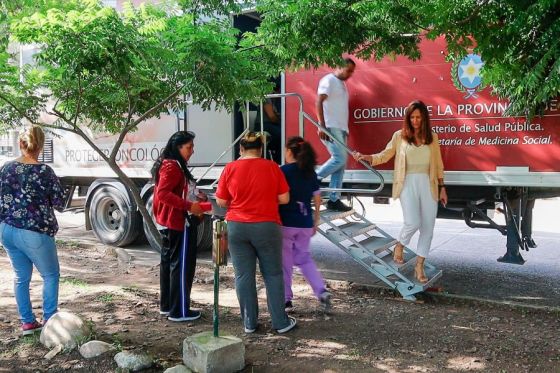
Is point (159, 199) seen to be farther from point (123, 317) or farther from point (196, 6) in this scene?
point (196, 6)

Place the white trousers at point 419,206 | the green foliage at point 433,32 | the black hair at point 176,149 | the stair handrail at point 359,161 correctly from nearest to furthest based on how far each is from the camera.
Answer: the green foliage at point 433,32
the black hair at point 176,149
the white trousers at point 419,206
the stair handrail at point 359,161

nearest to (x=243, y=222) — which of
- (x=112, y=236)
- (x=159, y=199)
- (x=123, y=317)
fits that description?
(x=159, y=199)

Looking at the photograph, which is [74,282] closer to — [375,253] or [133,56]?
[133,56]

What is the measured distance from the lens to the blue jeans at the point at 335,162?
619 centimetres

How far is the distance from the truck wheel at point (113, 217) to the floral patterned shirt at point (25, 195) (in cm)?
430

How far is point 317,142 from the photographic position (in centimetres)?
665

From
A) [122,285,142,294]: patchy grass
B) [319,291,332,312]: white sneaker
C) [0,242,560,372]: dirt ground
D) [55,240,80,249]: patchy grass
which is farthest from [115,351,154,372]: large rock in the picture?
[55,240,80,249]: patchy grass

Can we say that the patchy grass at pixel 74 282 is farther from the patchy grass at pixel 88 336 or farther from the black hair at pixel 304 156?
the black hair at pixel 304 156

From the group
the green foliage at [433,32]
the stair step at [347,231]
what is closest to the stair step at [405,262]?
the stair step at [347,231]

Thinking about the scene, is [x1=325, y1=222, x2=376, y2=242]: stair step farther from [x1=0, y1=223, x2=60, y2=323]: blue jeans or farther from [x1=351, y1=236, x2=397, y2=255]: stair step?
[x1=0, y1=223, x2=60, y2=323]: blue jeans

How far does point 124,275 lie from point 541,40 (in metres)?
5.16

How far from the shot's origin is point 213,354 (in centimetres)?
364

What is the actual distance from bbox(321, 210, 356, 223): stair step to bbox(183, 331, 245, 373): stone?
7.71 ft

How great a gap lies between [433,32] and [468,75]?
2.10m
